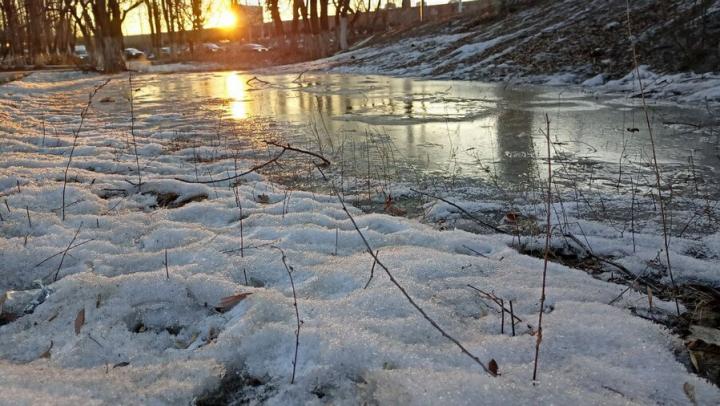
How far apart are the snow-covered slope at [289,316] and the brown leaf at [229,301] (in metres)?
0.03

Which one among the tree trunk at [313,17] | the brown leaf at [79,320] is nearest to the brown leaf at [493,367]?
the brown leaf at [79,320]

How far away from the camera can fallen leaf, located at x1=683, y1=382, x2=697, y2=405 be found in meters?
1.23

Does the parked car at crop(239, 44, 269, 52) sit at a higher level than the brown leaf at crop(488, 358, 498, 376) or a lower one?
higher

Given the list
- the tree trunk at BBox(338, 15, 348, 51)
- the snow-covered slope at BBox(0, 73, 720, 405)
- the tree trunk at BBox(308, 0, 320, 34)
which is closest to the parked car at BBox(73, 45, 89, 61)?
the tree trunk at BBox(308, 0, 320, 34)

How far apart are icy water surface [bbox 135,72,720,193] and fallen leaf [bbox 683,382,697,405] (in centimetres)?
225

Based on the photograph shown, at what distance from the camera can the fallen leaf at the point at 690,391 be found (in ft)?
4.03

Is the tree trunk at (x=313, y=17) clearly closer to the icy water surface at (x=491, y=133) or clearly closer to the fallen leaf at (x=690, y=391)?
the icy water surface at (x=491, y=133)

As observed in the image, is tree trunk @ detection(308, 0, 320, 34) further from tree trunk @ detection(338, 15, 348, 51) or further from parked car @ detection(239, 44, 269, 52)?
parked car @ detection(239, 44, 269, 52)

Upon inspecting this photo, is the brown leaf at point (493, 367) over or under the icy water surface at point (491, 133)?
under

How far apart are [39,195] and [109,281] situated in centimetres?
158

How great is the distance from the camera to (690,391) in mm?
1252

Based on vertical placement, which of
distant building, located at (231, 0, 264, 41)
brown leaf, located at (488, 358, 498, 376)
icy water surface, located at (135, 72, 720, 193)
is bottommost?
brown leaf, located at (488, 358, 498, 376)

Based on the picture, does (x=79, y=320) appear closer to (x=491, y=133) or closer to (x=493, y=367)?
(x=493, y=367)

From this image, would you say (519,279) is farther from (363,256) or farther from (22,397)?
(22,397)
